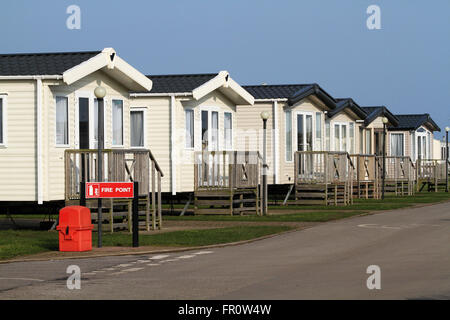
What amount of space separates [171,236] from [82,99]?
559 cm

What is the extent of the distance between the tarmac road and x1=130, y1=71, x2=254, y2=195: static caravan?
970 cm

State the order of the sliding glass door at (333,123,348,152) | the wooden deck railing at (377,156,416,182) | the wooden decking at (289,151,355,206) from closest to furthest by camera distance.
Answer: the wooden decking at (289,151,355,206) → the wooden deck railing at (377,156,416,182) → the sliding glass door at (333,123,348,152)

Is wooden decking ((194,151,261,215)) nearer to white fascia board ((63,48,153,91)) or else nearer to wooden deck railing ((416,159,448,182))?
white fascia board ((63,48,153,91))

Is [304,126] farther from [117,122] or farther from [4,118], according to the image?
[4,118]

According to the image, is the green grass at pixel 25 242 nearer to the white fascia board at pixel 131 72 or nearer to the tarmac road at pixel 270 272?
the tarmac road at pixel 270 272

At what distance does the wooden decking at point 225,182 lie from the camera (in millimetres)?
26547

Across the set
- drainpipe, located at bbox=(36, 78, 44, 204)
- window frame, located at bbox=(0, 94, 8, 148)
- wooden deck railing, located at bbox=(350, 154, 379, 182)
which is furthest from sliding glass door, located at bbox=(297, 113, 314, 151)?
window frame, located at bbox=(0, 94, 8, 148)

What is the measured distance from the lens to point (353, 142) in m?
42.3

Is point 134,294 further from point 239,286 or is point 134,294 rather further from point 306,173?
point 306,173

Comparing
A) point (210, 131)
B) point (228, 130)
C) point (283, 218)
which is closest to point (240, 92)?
point (228, 130)

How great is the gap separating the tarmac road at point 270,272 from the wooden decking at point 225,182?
309 inches

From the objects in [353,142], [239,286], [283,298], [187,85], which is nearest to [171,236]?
[239,286]

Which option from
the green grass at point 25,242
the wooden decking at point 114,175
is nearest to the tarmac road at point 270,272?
the green grass at point 25,242

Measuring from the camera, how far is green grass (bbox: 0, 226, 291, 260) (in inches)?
658
